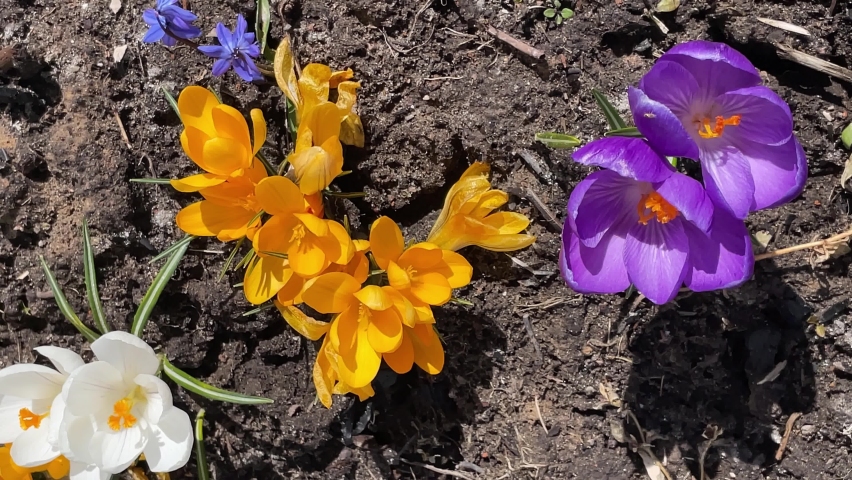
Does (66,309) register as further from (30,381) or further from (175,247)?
(175,247)

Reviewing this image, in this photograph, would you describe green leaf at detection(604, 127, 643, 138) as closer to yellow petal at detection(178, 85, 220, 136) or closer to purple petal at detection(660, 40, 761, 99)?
purple petal at detection(660, 40, 761, 99)

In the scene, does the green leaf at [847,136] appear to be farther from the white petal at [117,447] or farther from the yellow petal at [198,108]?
the white petal at [117,447]

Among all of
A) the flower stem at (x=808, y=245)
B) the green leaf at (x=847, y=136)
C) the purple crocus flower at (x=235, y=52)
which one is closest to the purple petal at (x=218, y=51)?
the purple crocus flower at (x=235, y=52)

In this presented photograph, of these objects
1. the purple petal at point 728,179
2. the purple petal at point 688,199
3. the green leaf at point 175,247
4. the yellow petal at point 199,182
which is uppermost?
the purple petal at point 688,199

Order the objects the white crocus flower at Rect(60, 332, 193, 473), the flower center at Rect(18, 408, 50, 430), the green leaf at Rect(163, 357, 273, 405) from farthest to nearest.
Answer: the green leaf at Rect(163, 357, 273, 405) → the flower center at Rect(18, 408, 50, 430) → the white crocus flower at Rect(60, 332, 193, 473)

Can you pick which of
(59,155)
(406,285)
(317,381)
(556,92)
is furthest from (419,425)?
(59,155)

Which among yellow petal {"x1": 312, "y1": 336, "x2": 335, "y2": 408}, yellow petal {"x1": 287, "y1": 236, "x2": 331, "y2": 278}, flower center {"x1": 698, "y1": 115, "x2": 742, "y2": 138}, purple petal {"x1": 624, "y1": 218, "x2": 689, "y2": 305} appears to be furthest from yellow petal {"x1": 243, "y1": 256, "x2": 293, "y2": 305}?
flower center {"x1": 698, "y1": 115, "x2": 742, "y2": 138}
